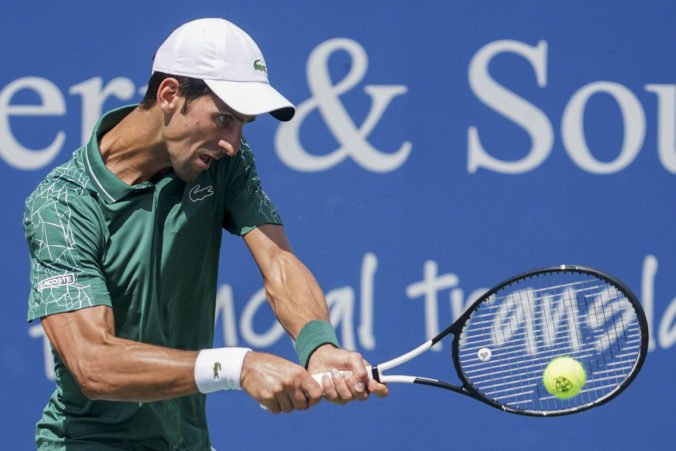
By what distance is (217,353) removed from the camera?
3.04 m

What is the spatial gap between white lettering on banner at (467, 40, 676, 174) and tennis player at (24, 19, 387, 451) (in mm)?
1603

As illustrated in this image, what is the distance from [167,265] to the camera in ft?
11.0

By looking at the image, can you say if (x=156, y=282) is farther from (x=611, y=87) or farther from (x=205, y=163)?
(x=611, y=87)

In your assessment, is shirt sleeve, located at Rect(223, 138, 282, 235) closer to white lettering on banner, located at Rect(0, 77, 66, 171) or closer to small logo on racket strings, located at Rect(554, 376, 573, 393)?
small logo on racket strings, located at Rect(554, 376, 573, 393)

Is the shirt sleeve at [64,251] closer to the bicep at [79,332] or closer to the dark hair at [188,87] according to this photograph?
the bicep at [79,332]

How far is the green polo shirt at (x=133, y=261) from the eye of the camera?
124 inches

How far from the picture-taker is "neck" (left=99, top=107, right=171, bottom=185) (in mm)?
3326

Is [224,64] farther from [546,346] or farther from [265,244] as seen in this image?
[546,346]

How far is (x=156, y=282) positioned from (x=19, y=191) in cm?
173

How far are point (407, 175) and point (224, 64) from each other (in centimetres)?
178

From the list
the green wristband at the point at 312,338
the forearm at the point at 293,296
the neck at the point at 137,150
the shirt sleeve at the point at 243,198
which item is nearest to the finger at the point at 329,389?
the green wristband at the point at 312,338

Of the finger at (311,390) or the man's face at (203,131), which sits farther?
the man's face at (203,131)

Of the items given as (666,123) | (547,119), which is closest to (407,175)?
(547,119)

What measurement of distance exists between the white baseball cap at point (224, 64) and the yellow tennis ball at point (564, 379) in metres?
1.01
